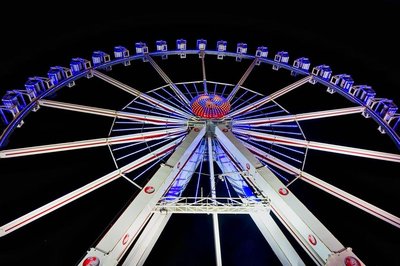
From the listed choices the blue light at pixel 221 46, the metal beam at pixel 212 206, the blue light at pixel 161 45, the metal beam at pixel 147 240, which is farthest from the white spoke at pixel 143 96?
the blue light at pixel 221 46

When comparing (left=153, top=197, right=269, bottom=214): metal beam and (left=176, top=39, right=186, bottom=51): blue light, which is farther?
(left=176, top=39, right=186, bottom=51): blue light

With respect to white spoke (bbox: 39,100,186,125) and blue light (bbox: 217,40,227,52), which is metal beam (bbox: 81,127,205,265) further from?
blue light (bbox: 217,40,227,52)

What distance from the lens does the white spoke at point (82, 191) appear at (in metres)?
8.32

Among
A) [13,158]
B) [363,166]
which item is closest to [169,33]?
[13,158]

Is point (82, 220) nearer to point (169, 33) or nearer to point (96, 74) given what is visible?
point (96, 74)

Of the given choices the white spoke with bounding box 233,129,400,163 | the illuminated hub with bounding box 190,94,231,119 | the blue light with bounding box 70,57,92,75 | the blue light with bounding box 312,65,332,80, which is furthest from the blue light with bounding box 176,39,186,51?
the white spoke with bounding box 233,129,400,163

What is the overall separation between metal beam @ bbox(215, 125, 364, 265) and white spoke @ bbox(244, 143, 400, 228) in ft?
3.98

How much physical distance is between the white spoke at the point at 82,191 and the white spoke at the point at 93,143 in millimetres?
554

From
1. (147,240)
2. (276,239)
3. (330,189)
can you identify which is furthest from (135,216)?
(330,189)

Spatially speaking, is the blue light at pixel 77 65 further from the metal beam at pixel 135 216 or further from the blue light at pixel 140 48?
the metal beam at pixel 135 216

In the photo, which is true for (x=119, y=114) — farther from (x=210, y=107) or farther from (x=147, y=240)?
(x=147, y=240)

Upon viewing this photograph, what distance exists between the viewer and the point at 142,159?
1023 centimetres

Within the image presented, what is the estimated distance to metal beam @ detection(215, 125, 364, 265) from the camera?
6.94 meters

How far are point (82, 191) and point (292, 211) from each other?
19.9ft
